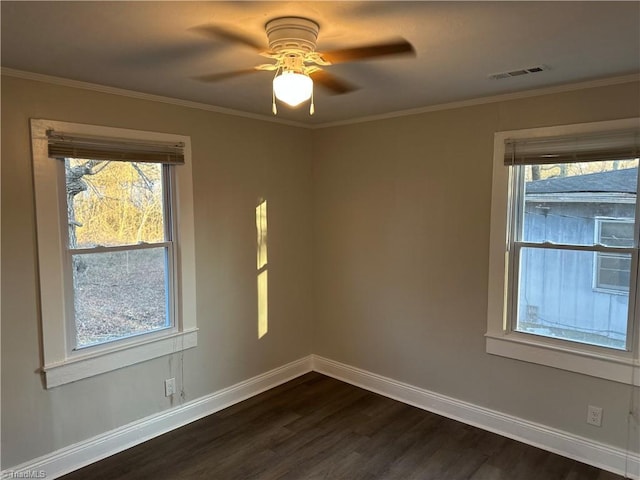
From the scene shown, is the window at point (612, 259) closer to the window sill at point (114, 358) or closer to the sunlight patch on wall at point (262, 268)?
the sunlight patch on wall at point (262, 268)

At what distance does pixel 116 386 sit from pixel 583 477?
298 centimetres

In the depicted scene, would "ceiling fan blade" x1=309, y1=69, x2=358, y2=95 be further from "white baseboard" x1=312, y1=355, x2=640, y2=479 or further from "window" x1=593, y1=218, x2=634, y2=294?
"white baseboard" x1=312, y1=355, x2=640, y2=479

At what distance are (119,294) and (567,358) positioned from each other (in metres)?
2.97

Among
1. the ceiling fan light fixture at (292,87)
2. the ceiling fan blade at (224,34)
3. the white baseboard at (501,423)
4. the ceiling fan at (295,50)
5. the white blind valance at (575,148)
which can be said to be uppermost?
the ceiling fan blade at (224,34)

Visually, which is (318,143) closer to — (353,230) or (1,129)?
(353,230)

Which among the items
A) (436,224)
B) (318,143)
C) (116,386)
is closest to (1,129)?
(116,386)

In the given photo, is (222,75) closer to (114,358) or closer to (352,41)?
(352,41)

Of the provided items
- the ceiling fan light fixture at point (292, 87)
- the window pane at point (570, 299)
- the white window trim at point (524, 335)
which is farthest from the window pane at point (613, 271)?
the ceiling fan light fixture at point (292, 87)

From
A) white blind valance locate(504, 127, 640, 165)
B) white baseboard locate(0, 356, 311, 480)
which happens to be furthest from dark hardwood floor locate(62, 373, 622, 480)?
white blind valance locate(504, 127, 640, 165)

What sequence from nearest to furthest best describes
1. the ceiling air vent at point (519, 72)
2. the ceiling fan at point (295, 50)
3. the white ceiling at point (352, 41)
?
1. the white ceiling at point (352, 41)
2. the ceiling fan at point (295, 50)
3. the ceiling air vent at point (519, 72)

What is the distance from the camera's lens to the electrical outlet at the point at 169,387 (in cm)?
322

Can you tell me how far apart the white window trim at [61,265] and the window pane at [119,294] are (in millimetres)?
85

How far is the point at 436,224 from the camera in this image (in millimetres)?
3404

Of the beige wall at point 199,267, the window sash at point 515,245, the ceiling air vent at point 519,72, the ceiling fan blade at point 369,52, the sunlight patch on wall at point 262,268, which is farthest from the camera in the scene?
the sunlight patch on wall at point 262,268
